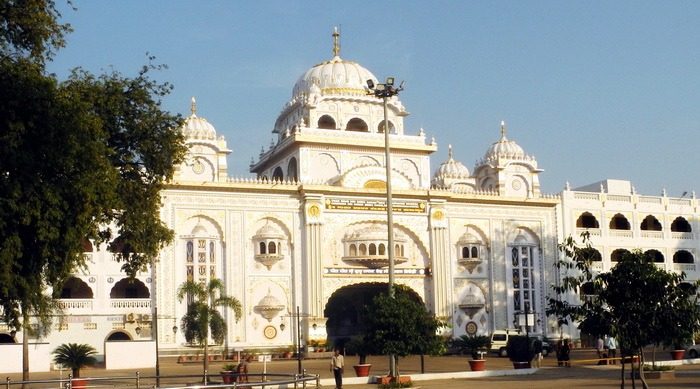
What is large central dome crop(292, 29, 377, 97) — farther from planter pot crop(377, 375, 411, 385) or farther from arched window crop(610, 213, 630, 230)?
planter pot crop(377, 375, 411, 385)

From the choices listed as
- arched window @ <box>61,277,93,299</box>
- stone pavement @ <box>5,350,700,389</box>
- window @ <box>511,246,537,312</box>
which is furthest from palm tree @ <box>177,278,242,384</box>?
window @ <box>511,246,537,312</box>

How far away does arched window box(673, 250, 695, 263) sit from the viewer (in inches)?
2544

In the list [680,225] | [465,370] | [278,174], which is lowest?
[465,370]

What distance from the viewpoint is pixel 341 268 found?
172 feet

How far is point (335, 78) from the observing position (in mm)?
58156

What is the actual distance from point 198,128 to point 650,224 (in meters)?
31.6

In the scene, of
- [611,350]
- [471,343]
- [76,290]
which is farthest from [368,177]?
[611,350]

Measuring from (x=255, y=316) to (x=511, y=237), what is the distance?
17.0 meters

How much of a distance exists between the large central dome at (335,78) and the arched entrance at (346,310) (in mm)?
11985

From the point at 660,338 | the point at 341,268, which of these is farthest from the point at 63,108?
the point at 341,268

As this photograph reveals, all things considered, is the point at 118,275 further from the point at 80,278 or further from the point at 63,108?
the point at 63,108

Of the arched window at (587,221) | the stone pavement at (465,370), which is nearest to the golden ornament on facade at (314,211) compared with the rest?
the stone pavement at (465,370)

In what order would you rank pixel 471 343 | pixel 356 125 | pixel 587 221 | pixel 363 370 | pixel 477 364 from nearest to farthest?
pixel 363 370 < pixel 477 364 < pixel 471 343 < pixel 356 125 < pixel 587 221

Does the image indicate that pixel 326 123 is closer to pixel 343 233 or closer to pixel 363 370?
pixel 343 233
